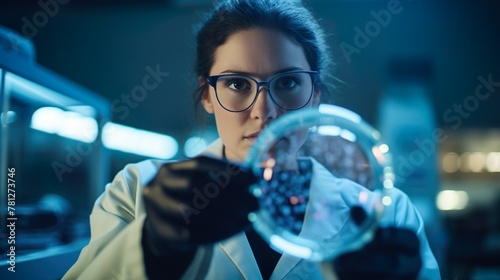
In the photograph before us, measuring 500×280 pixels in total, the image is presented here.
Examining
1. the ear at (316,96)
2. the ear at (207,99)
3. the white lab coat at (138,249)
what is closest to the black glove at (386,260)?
the white lab coat at (138,249)

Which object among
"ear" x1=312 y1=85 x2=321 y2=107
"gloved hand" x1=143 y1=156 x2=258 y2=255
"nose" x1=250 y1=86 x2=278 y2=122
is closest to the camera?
"gloved hand" x1=143 y1=156 x2=258 y2=255

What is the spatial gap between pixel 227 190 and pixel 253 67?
→ 0.31 m

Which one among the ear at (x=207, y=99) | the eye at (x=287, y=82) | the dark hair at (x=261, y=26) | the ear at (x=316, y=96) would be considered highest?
the dark hair at (x=261, y=26)

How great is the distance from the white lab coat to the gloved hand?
5cm

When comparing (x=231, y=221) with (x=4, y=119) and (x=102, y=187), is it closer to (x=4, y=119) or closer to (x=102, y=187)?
(x=4, y=119)

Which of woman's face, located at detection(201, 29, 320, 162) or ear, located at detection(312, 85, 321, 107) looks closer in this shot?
woman's face, located at detection(201, 29, 320, 162)

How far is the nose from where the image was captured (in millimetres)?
831

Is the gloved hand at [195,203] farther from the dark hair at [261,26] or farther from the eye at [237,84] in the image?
the dark hair at [261,26]

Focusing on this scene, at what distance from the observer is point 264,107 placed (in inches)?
32.8

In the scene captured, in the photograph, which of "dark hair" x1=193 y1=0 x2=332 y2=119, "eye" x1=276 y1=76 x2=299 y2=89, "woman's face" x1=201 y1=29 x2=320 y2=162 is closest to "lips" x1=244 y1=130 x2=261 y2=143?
"woman's face" x1=201 y1=29 x2=320 y2=162

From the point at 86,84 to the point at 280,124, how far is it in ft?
8.30

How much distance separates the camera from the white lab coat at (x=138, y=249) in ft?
2.32

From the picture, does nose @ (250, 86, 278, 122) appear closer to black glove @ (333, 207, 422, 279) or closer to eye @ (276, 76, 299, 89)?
eye @ (276, 76, 299, 89)

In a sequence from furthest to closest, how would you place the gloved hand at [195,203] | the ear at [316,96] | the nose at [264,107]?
the ear at [316,96] → the nose at [264,107] → the gloved hand at [195,203]
